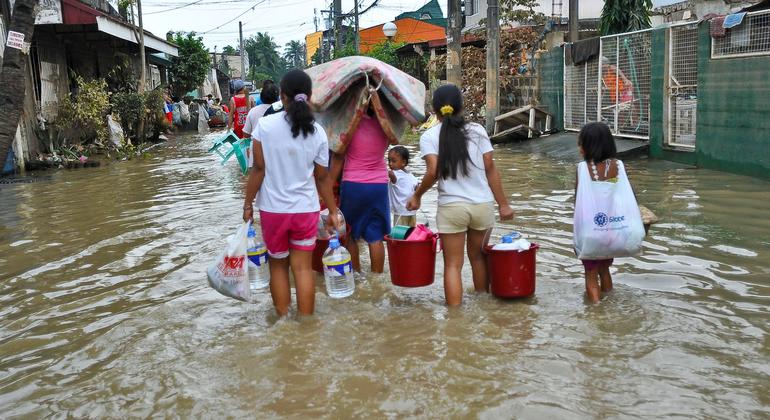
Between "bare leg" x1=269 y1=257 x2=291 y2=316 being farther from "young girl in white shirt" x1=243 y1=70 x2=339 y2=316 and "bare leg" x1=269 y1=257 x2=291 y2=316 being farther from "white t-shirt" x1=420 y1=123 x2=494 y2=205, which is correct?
"white t-shirt" x1=420 y1=123 x2=494 y2=205

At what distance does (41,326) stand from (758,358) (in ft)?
15.4

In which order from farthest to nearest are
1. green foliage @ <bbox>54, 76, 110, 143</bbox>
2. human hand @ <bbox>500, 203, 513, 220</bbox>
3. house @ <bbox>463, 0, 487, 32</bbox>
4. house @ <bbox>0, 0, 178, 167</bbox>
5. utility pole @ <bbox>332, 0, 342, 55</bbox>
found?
house @ <bbox>463, 0, 487, 32</bbox>, utility pole @ <bbox>332, 0, 342, 55</bbox>, green foliage @ <bbox>54, 76, 110, 143</bbox>, house @ <bbox>0, 0, 178, 167</bbox>, human hand @ <bbox>500, 203, 513, 220</bbox>

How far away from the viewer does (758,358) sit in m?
4.00

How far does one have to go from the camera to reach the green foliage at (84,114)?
622 inches

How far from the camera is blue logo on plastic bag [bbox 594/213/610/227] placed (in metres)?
4.84

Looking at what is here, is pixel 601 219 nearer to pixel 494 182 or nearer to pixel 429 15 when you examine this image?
pixel 494 182

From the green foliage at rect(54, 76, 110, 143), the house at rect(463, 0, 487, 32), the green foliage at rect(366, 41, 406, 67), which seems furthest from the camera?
the house at rect(463, 0, 487, 32)

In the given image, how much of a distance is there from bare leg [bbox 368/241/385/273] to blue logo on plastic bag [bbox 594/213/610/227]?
179 cm

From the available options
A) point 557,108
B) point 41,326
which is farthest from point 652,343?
point 557,108

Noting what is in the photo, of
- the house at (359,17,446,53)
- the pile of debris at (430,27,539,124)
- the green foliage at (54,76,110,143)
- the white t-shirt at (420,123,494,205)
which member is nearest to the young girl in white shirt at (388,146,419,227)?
the white t-shirt at (420,123,494,205)

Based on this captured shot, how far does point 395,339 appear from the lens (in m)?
4.53

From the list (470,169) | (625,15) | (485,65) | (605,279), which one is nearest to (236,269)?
(470,169)

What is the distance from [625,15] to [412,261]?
1584cm

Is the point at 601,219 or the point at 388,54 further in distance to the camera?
the point at 388,54
